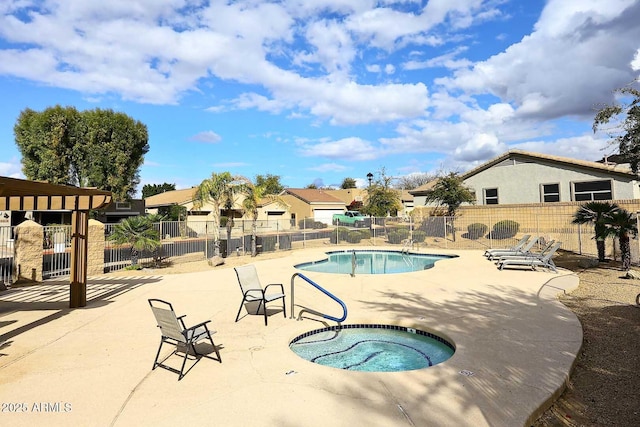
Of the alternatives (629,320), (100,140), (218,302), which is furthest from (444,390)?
(100,140)

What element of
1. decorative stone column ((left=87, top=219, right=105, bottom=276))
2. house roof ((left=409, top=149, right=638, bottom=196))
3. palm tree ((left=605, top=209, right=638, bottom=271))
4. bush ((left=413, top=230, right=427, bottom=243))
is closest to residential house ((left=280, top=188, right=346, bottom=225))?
house roof ((left=409, top=149, right=638, bottom=196))

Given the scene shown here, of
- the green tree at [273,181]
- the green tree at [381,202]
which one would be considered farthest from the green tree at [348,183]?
the green tree at [381,202]

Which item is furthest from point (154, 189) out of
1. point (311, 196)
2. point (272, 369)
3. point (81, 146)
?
point (272, 369)

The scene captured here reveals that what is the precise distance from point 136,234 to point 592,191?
26.9 metres

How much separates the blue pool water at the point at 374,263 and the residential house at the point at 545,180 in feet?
39.3

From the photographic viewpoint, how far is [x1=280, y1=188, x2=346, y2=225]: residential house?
48.9 m

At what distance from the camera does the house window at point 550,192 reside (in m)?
24.6

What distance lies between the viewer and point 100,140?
29609 mm

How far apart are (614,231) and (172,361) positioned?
13.5 metres

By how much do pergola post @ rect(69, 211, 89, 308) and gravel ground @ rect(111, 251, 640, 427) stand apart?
916 cm

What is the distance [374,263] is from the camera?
18.8m

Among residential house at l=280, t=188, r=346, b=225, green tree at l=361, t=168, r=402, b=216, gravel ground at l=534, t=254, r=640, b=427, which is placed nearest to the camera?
gravel ground at l=534, t=254, r=640, b=427

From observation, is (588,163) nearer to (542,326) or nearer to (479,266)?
(479,266)

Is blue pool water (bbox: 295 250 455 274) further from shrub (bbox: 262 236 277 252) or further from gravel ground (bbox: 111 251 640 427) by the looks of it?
gravel ground (bbox: 111 251 640 427)
